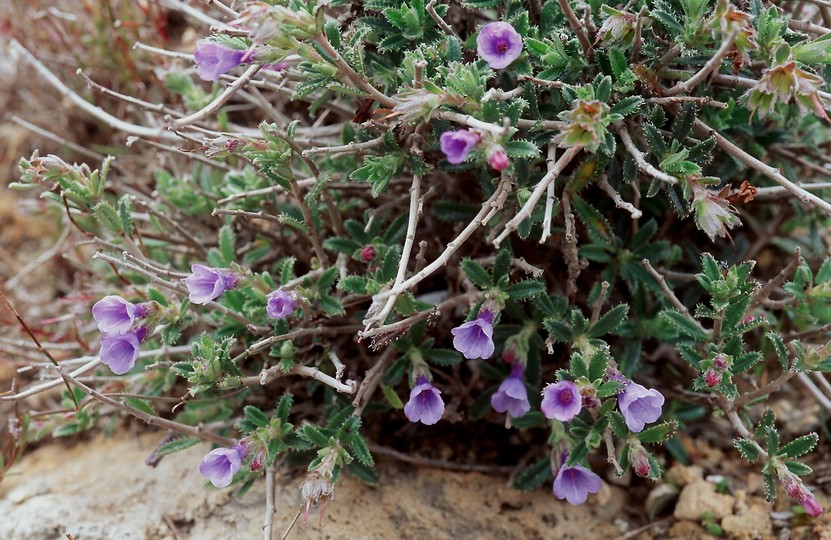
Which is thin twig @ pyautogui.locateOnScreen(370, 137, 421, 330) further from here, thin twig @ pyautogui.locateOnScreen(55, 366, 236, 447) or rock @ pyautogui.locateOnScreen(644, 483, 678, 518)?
rock @ pyautogui.locateOnScreen(644, 483, 678, 518)

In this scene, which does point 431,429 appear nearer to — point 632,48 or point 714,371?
point 714,371

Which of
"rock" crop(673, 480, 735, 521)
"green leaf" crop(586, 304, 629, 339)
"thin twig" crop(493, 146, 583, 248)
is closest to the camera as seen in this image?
"thin twig" crop(493, 146, 583, 248)

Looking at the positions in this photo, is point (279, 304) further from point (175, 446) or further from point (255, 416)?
point (175, 446)

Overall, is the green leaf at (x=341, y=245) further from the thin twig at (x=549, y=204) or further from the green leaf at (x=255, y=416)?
the thin twig at (x=549, y=204)

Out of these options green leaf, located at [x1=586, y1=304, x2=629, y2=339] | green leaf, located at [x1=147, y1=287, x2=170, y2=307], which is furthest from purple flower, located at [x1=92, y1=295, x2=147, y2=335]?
green leaf, located at [x1=586, y1=304, x2=629, y2=339]

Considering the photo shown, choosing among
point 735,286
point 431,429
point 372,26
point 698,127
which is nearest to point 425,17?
point 372,26

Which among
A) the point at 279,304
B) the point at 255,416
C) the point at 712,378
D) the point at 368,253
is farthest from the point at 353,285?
the point at 712,378
